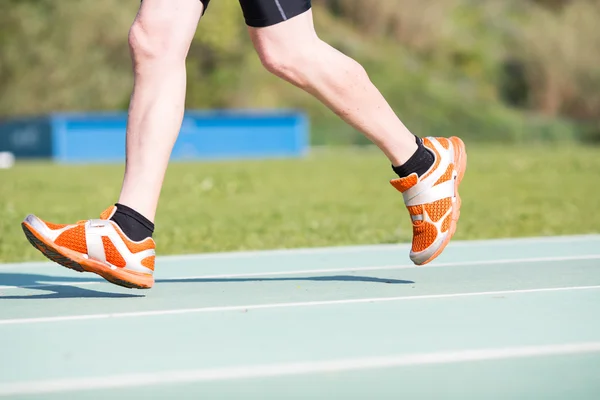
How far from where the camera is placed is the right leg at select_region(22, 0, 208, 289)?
133 inches

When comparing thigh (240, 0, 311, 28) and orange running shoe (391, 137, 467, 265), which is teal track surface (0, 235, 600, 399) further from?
thigh (240, 0, 311, 28)

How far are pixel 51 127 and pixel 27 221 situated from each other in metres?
22.1

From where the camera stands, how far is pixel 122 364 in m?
2.42

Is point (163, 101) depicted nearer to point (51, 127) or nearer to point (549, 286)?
point (549, 286)

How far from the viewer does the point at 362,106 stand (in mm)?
3652

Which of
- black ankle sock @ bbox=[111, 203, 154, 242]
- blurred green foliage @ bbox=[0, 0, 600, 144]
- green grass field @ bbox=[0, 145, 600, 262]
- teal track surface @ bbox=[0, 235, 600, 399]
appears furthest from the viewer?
blurred green foliage @ bbox=[0, 0, 600, 144]

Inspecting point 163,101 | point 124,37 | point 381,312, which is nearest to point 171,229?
point 163,101

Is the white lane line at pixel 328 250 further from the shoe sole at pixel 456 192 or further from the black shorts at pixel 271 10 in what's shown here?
the black shorts at pixel 271 10

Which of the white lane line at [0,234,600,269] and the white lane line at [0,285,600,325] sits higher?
the white lane line at [0,285,600,325]

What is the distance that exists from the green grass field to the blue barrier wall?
9.70 meters

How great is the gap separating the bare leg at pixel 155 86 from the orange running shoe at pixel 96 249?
0.46 ft

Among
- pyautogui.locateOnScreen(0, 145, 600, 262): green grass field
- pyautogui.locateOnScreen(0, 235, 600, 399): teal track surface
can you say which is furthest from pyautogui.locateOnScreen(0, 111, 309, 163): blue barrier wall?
pyautogui.locateOnScreen(0, 235, 600, 399): teal track surface

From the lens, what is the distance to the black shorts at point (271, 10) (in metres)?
3.50

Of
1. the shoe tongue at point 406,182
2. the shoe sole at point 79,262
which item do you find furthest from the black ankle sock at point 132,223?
the shoe tongue at point 406,182
